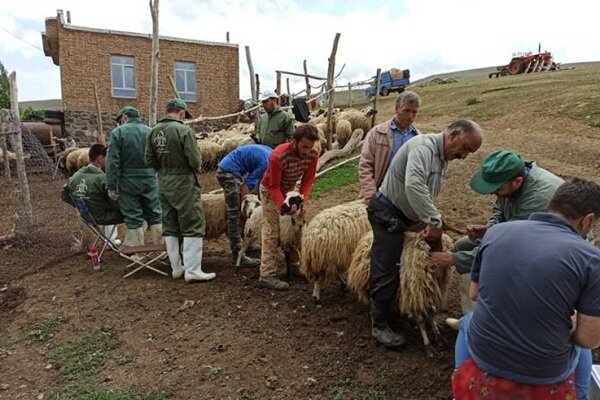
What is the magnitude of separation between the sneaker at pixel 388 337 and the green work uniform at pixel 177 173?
2411 mm

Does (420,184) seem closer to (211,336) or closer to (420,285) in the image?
(420,285)

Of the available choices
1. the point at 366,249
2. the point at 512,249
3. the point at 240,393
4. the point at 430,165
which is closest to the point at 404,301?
the point at 366,249

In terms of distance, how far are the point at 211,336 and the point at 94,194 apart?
108 inches

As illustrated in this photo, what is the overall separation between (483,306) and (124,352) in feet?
9.84

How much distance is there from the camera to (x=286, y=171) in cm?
476

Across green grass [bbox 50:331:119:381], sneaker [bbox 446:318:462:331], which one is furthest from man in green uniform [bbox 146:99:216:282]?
sneaker [bbox 446:318:462:331]

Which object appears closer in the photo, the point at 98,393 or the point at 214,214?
the point at 98,393

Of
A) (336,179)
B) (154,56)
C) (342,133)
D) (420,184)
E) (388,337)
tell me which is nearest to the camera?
(420,184)

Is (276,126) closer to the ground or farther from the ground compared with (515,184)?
farther from the ground

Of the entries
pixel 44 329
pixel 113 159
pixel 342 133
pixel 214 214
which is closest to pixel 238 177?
pixel 214 214

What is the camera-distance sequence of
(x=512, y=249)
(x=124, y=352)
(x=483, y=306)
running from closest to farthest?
1. (x=512, y=249)
2. (x=483, y=306)
3. (x=124, y=352)

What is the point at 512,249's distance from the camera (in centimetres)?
194

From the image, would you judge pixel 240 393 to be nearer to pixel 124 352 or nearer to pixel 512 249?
pixel 124 352

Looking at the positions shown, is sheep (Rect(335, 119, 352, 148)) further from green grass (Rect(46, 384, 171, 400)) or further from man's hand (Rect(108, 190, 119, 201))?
green grass (Rect(46, 384, 171, 400))
